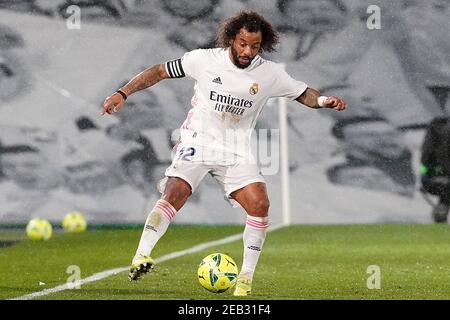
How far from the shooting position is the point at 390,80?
19.3 meters

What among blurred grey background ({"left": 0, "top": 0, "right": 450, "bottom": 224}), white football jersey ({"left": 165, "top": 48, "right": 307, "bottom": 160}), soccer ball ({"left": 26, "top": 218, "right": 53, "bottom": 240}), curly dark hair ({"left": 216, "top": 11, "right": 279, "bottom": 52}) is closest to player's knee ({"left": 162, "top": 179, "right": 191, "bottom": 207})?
white football jersey ({"left": 165, "top": 48, "right": 307, "bottom": 160})

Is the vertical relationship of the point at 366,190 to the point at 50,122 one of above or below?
below

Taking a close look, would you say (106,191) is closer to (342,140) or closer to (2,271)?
(342,140)

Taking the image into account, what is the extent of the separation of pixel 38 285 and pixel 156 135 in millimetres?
10195

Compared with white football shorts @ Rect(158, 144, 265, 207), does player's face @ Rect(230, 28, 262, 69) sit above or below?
above

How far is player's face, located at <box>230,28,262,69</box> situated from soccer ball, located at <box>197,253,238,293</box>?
1455 mm

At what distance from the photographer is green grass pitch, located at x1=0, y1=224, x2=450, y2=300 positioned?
28.7 ft

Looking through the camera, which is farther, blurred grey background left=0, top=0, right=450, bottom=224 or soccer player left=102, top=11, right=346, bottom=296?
blurred grey background left=0, top=0, right=450, bottom=224

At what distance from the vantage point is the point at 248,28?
27.9ft

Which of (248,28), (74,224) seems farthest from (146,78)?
(74,224)

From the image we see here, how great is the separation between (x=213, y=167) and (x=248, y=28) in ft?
3.53

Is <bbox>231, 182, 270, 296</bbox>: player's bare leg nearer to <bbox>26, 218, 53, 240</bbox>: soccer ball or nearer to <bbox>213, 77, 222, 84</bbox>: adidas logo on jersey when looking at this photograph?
<bbox>213, 77, 222, 84</bbox>: adidas logo on jersey

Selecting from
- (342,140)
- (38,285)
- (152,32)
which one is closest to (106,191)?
(152,32)

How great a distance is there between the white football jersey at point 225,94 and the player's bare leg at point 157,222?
1.17 feet
